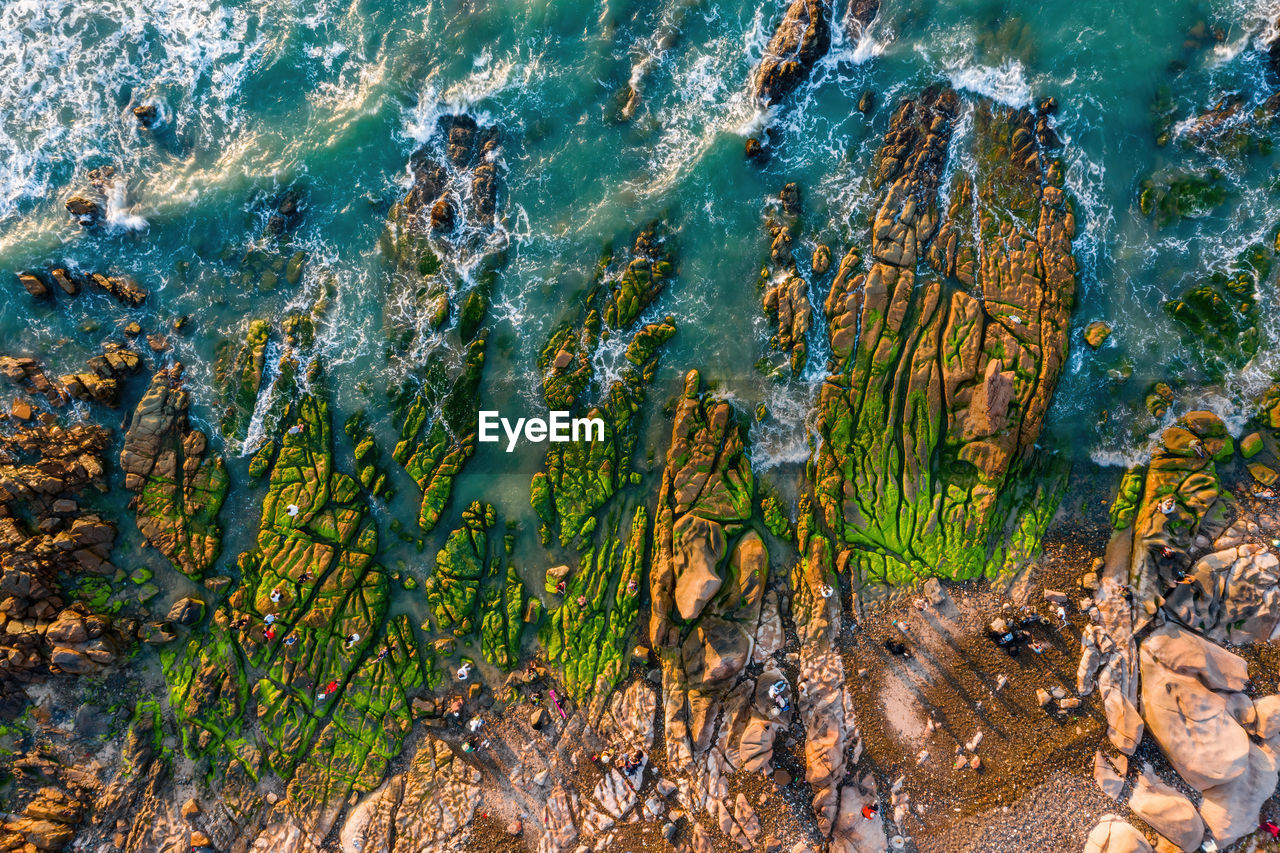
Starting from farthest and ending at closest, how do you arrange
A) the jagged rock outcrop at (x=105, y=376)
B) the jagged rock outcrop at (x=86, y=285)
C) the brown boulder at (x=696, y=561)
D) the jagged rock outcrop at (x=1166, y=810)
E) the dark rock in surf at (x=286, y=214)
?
the dark rock in surf at (x=286, y=214), the jagged rock outcrop at (x=86, y=285), the jagged rock outcrop at (x=105, y=376), the brown boulder at (x=696, y=561), the jagged rock outcrop at (x=1166, y=810)

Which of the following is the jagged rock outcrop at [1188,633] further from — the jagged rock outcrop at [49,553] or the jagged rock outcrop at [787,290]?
the jagged rock outcrop at [49,553]

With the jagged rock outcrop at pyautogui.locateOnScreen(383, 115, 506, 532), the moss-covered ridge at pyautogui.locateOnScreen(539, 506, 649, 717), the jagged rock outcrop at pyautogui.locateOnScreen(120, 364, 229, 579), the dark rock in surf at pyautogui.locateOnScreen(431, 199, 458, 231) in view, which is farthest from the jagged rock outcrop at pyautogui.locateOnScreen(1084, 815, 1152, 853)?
the jagged rock outcrop at pyautogui.locateOnScreen(120, 364, 229, 579)

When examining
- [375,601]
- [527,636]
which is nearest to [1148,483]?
[527,636]

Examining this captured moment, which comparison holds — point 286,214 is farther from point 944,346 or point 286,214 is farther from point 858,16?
point 944,346

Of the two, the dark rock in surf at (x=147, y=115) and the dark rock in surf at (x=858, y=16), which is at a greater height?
the dark rock in surf at (x=858, y=16)

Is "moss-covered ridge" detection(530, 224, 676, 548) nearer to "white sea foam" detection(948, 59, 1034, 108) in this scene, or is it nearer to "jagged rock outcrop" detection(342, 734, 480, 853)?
"jagged rock outcrop" detection(342, 734, 480, 853)

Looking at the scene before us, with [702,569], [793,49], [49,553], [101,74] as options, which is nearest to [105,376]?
[49,553]

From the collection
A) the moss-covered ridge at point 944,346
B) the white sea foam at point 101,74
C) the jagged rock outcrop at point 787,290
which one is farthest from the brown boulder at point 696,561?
the white sea foam at point 101,74

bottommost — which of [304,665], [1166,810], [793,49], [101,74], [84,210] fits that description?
[1166,810]
